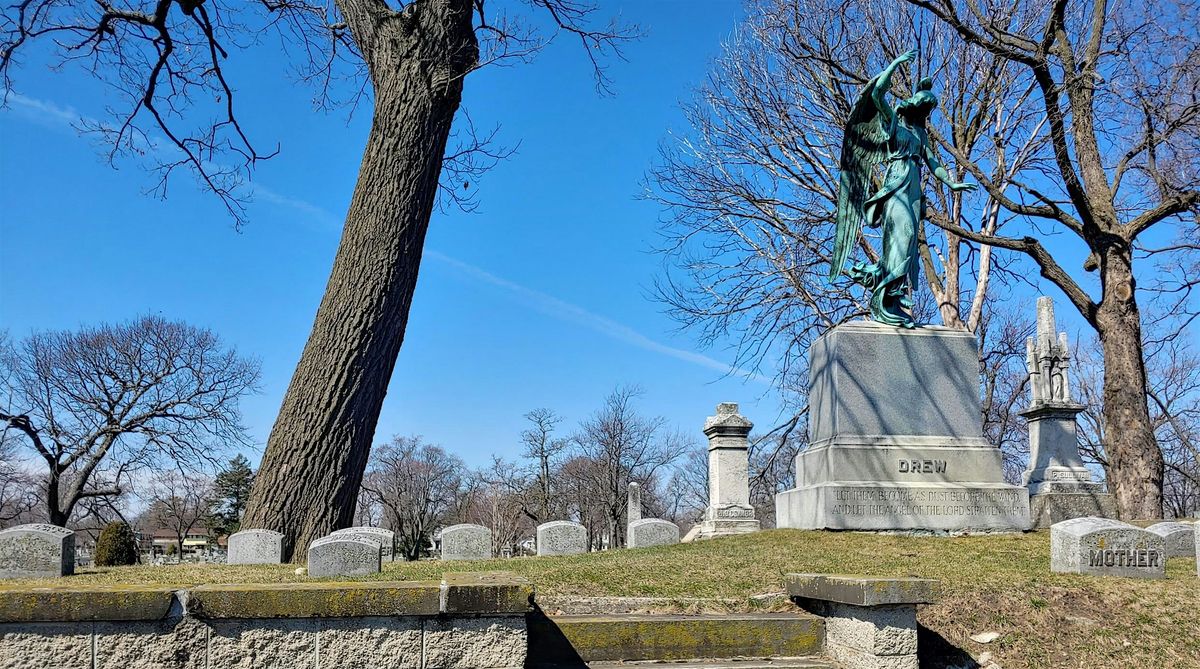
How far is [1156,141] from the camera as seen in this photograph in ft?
51.8

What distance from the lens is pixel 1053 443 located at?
16.6 meters

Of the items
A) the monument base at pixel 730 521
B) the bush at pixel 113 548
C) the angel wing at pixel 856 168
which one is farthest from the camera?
the bush at pixel 113 548

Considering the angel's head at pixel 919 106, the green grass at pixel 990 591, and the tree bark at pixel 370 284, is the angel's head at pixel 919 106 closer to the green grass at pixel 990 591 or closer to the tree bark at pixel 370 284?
the tree bark at pixel 370 284

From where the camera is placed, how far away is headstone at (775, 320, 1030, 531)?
442 inches

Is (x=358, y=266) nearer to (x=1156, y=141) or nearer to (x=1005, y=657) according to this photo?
(x=1005, y=657)

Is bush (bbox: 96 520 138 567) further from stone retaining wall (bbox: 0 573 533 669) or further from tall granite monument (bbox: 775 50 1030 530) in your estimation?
stone retaining wall (bbox: 0 573 533 669)

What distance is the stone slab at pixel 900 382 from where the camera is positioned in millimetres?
11766

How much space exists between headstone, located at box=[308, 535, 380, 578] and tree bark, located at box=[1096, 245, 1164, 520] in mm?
12896

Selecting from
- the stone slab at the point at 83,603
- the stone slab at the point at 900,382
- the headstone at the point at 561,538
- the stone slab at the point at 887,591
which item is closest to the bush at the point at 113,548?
the headstone at the point at 561,538

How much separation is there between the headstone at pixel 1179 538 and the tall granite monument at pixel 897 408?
5.28ft

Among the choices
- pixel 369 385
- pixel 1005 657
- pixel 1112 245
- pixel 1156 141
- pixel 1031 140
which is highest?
pixel 1031 140

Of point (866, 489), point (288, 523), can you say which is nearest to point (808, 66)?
point (866, 489)

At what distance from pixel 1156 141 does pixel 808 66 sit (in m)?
8.15

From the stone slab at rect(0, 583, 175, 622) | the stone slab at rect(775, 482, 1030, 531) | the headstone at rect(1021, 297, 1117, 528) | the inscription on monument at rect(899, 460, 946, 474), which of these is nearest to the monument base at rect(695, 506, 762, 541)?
the stone slab at rect(775, 482, 1030, 531)
